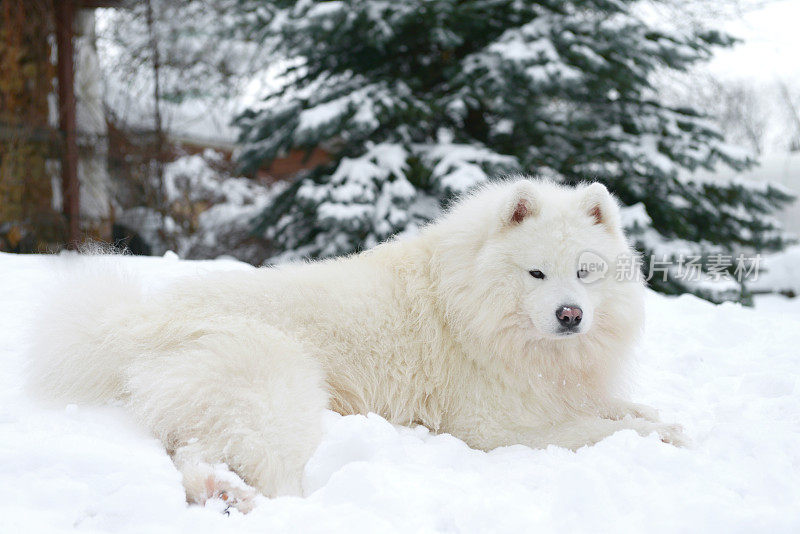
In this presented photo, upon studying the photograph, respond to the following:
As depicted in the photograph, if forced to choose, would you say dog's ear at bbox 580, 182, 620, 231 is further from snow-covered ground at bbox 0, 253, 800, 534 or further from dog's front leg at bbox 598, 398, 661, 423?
snow-covered ground at bbox 0, 253, 800, 534

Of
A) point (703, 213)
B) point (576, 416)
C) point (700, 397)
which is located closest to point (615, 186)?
point (703, 213)

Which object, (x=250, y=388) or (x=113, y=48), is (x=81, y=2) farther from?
(x=250, y=388)

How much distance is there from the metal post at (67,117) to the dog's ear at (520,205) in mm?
5739

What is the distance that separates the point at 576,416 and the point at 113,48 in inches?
329

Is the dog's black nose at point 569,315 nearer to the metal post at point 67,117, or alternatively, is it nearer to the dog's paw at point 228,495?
the dog's paw at point 228,495

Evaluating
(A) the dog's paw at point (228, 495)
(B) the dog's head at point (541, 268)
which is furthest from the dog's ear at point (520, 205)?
(A) the dog's paw at point (228, 495)

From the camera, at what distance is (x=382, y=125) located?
298 inches

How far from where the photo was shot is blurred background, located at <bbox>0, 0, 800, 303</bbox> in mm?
6742

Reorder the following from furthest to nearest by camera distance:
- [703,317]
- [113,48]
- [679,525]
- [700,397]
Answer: [113,48], [703,317], [700,397], [679,525]

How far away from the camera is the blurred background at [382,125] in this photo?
6.74 metres

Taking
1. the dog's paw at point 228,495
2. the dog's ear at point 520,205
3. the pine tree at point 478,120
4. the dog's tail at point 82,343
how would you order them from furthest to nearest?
the pine tree at point 478,120
the dog's ear at point 520,205
the dog's tail at point 82,343
the dog's paw at point 228,495

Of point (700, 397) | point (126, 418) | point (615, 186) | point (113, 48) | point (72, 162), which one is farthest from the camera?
point (113, 48)

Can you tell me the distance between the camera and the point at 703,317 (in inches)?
192

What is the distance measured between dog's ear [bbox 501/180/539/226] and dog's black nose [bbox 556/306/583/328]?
546 millimetres
